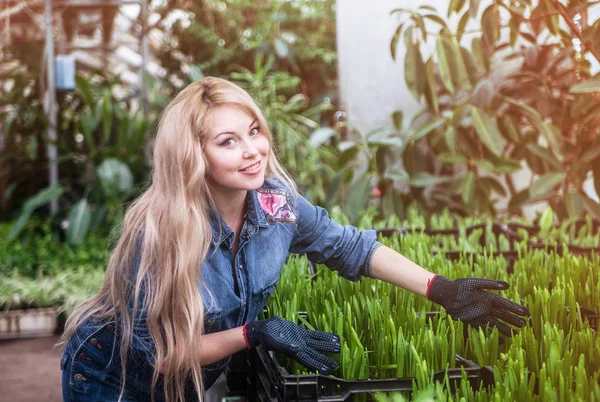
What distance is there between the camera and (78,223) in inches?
195

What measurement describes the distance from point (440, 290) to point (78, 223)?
12.8 ft

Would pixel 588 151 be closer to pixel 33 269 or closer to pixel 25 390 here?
pixel 25 390

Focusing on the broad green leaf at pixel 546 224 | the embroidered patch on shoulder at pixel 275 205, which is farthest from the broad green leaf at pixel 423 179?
the embroidered patch on shoulder at pixel 275 205

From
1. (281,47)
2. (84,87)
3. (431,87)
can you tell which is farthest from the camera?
(281,47)

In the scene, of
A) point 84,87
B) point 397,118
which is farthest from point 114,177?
point 397,118

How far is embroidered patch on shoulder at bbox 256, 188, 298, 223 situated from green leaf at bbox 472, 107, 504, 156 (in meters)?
1.77

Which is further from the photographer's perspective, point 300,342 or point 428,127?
point 428,127

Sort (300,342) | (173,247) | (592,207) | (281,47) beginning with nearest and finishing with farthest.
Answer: (300,342), (173,247), (592,207), (281,47)

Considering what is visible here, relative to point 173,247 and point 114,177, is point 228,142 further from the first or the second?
point 114,177

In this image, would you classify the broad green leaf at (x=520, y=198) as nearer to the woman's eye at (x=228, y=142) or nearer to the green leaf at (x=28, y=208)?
the woman's eye at (x=228, y=142)

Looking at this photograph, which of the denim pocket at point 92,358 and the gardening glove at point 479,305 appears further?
the denim pocket at point 92,358

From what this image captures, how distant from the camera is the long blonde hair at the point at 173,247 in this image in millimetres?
1536

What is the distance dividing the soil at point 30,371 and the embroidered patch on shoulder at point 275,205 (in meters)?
1.81

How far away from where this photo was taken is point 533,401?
3.41ft
